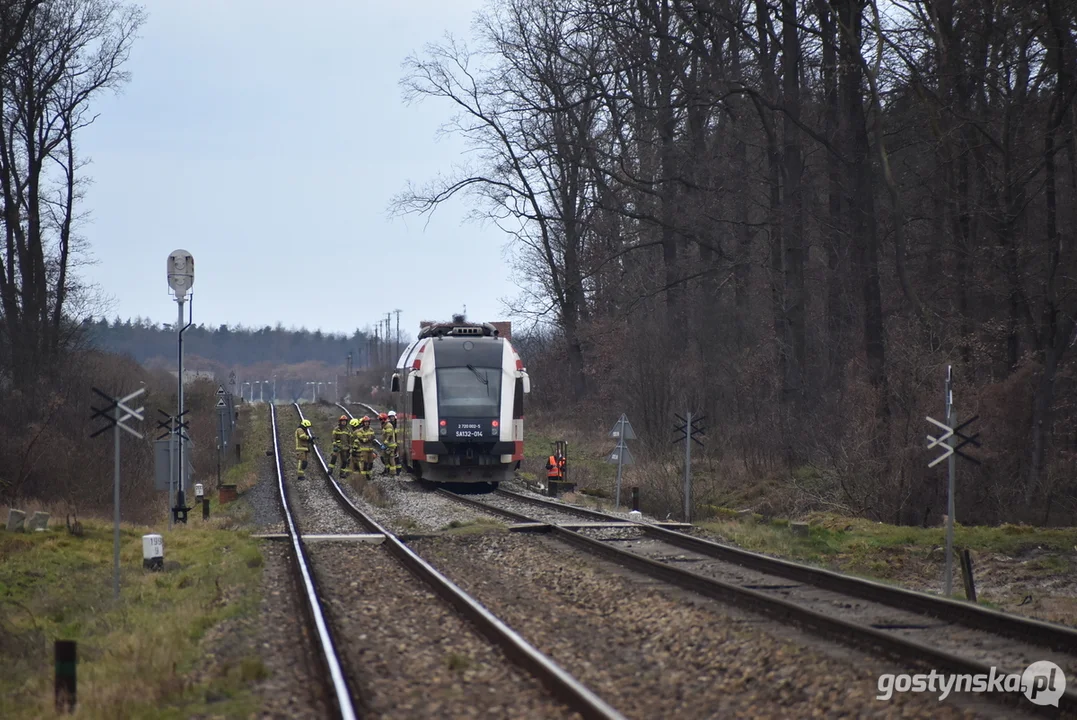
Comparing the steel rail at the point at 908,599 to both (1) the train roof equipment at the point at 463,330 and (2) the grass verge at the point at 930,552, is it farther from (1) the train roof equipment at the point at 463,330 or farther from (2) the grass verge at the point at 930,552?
(1) the train roof equipment at the point at 463,330

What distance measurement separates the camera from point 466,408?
24.3m

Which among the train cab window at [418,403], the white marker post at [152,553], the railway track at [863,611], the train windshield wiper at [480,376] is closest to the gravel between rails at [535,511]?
the train cab window at [418,403]

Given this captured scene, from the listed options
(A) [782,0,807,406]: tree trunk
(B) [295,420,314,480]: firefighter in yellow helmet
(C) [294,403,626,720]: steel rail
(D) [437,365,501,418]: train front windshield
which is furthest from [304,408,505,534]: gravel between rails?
(A) [782,0,807,406]: tree trunk

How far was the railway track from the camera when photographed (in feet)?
27.2

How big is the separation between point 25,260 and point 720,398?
2277 centimetres

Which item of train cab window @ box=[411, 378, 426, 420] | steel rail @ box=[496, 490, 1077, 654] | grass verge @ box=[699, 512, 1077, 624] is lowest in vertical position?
grass verge @ box=[699, 512, 1077, 624]

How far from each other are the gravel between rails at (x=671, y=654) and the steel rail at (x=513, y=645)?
303mm

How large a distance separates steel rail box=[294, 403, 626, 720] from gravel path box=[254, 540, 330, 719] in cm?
149

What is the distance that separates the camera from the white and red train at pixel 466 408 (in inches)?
957

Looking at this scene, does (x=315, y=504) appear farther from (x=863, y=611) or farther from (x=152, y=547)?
(x=863, y=611)

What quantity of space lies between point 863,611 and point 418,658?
4365 mm

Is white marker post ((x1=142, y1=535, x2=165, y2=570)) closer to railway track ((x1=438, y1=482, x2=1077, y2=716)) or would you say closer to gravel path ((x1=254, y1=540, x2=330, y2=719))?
gravel path ((x1=254, y1=540, x2=330, y2=719))

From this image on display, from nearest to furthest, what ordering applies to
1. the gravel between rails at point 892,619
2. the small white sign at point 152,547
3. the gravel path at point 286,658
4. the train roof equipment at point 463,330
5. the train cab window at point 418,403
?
the gravel path at point 286,658 < the gravel between rails at point 892,619 < the small white sign at point 152,547 < the train cab window at point 418,403 < the train roof equipment at point 463,330

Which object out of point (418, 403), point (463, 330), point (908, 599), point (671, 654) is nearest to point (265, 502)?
point (418, 403)
